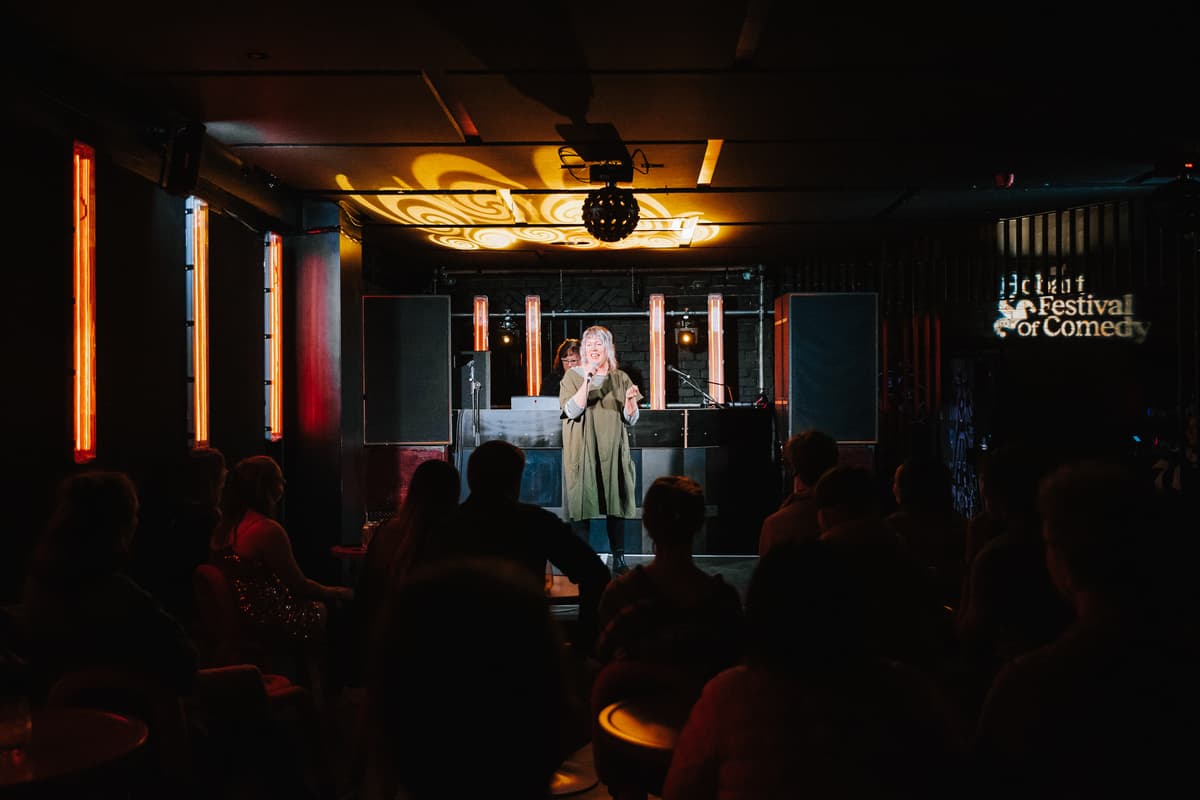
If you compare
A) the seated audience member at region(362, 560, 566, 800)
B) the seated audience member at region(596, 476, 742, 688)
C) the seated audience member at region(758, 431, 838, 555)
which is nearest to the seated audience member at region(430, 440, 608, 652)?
the seated audience member at region(596, 476, 742, 688)

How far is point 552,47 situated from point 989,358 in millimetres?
5507

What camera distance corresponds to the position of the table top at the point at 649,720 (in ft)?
6.22

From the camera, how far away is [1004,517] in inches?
105

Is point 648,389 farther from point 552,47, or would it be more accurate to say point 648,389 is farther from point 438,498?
point 438,498

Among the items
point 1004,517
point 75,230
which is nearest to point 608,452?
point 75,230

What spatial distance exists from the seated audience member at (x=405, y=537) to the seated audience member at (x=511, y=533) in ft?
0.45

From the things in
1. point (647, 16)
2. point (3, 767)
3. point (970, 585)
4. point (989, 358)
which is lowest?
point (3, 767)

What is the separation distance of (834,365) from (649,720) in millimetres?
6429

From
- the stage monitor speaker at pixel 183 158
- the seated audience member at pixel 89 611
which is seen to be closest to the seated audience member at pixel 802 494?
the seated audience member at pixel 89 611

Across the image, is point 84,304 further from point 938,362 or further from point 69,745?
point 938,362

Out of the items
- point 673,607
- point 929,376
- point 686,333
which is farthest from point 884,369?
point 673,607

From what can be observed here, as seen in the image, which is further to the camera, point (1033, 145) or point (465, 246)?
point (465, 246)

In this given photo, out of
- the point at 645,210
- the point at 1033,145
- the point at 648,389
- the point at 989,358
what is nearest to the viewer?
the point at 1033,145

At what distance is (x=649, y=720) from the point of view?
200 centimetres
